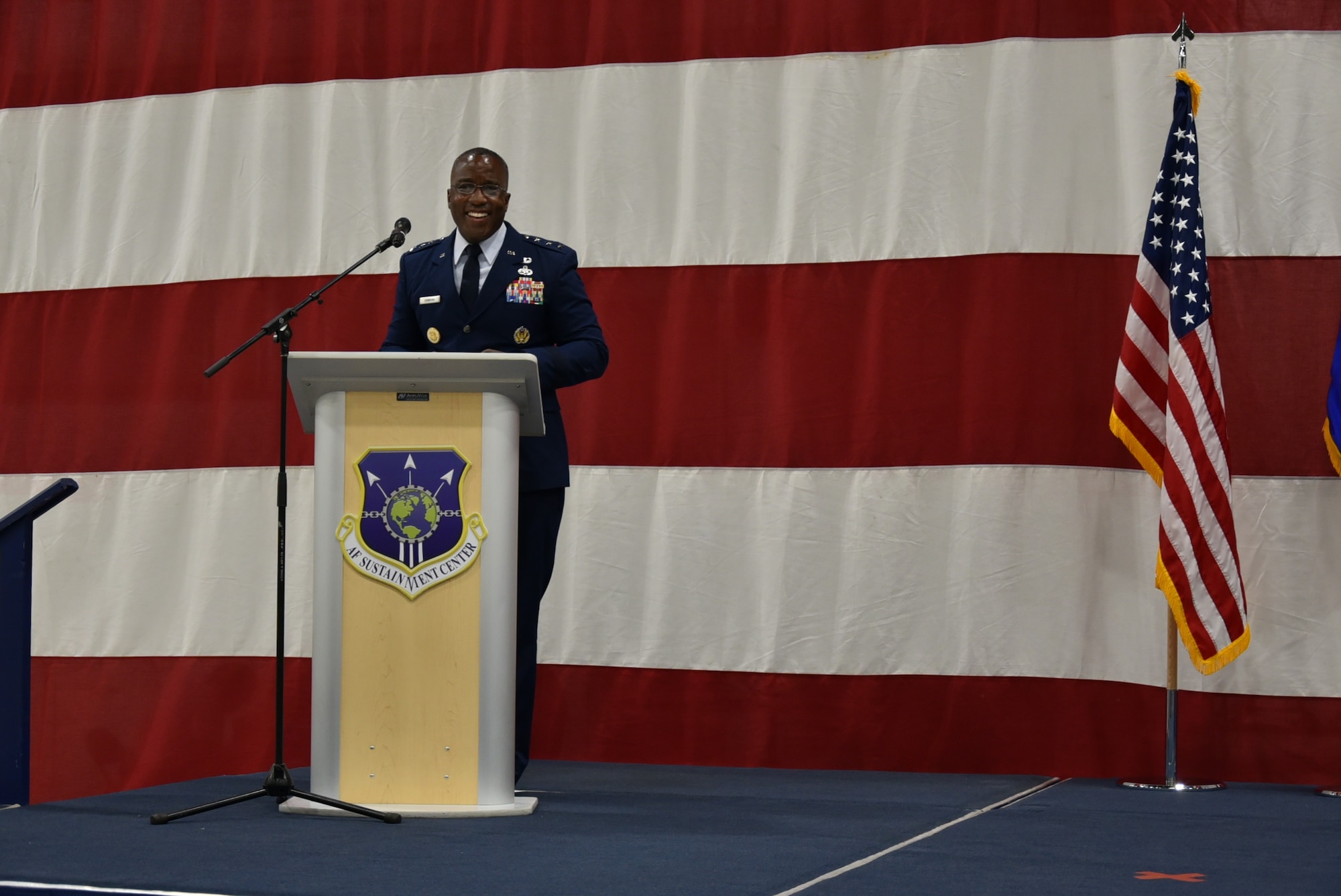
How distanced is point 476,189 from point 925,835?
1433 mm

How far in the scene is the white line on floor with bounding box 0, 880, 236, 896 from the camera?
6.34 feet

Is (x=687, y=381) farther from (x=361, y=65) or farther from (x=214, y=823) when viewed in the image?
(x=214, y=823)

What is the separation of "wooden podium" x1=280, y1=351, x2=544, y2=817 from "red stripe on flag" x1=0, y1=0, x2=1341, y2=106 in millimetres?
1700

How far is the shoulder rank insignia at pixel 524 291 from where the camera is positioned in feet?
9.49

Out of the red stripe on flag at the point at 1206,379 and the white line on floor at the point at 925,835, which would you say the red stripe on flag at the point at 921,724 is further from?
the red stripe on flag at the point at 1206,379

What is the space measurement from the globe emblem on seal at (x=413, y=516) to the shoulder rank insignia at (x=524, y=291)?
49 cm

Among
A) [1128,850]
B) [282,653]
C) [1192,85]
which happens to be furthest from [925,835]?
[1192,85]

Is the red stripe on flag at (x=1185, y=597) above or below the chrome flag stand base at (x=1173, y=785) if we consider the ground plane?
above

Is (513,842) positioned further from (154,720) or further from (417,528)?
(154,720)

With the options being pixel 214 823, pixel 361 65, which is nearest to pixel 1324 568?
pixel 214 823

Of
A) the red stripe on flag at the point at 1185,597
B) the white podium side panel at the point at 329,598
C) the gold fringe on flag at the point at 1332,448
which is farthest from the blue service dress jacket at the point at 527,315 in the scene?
the gold fringe on flag at the point at 1332,448

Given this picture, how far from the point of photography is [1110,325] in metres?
3.60

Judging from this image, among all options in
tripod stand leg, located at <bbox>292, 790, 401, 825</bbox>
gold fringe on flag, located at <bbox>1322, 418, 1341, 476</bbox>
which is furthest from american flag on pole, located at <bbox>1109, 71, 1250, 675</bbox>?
tripod stand leg, located at <bbox>292, 790, 401, 825</bbox>

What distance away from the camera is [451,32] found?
13.5 feet
